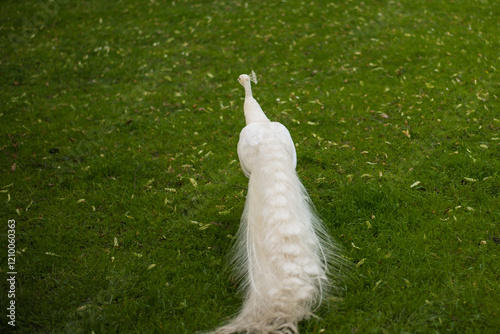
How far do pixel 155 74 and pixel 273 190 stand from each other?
6.09 m

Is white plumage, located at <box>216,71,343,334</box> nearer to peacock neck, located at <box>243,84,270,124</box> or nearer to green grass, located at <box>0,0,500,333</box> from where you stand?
green grass, located at <box>0,0,500,333</box>

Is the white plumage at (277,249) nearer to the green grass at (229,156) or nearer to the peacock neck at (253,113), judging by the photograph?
the green grass at (229,156)

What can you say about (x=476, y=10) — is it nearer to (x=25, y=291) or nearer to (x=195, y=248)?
(x=195, y=248)

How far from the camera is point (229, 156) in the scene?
5.98m

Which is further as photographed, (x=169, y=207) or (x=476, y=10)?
(x=476, y=10)

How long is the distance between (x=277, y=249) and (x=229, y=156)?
2990mm

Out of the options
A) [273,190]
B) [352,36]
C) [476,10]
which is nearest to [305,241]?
[273,190]

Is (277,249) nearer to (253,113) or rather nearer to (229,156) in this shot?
(253,113)

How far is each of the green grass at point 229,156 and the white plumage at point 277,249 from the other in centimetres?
31

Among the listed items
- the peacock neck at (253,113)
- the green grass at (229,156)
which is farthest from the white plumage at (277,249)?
the peacock neck at (253,113)

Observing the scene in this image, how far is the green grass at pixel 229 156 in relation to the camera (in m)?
3.59

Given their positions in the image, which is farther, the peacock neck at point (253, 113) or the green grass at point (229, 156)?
the peacock neck at point (253, 113)

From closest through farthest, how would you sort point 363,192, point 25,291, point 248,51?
1. point 25,291
2. point 363,192
3. point 248,51

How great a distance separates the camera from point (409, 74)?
303 inches
